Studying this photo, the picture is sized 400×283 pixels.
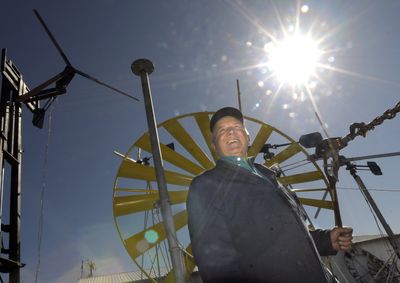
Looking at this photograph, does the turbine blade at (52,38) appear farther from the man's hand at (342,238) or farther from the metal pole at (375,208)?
the metal pole at (375,208)

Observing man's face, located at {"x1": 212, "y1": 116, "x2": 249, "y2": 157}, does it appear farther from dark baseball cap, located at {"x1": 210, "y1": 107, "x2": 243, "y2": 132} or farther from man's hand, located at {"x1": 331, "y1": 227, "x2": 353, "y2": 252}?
man's hand, located at {"x1": 331, "y1": 227, "x2": 353, "y2": 252}

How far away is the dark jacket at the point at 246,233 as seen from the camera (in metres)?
1.37

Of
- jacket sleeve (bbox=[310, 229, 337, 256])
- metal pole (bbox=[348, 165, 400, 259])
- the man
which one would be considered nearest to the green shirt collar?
the man

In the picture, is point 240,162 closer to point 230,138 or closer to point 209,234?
point 230,138

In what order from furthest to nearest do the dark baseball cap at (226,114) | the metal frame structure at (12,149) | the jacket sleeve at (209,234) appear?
the metal frame structure at (12,149) → the dark baseball cap at (226,114) → the jacket sleeve at (209,234)

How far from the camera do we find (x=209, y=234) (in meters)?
1.43

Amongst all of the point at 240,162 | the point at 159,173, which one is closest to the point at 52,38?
the point at 159,173

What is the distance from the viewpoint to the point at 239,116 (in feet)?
7.11

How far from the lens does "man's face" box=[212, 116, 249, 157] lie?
77.4 inches

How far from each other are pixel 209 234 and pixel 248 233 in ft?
0.77

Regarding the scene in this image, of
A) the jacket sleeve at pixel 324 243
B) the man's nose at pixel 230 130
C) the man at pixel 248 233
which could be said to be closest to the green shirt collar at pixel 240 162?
the man at pixel 248 233

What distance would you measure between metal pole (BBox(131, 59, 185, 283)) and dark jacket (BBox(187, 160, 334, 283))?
1.43 metres

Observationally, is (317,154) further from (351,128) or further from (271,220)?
(271,220)

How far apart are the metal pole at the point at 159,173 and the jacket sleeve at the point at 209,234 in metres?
1.46
